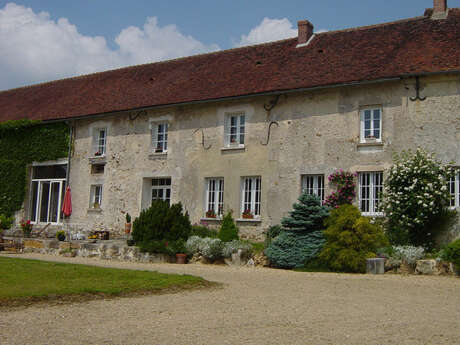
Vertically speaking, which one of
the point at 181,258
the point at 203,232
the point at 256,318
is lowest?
the point at 256,318

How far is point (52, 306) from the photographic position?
668 centimetres

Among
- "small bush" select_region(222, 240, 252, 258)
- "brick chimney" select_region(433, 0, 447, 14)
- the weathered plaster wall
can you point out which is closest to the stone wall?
the weathered plaster wall

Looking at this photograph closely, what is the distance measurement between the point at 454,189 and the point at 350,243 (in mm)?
3576

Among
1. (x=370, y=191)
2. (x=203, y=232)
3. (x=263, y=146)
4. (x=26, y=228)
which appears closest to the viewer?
(x=370, y=191)

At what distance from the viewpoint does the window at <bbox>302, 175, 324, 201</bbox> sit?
15414mm

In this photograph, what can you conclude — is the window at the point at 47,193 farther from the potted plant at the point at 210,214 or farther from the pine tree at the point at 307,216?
the pine tree at the point at 307,216

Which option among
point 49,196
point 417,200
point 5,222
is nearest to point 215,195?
point 417,200

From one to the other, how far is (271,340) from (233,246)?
8679 mm

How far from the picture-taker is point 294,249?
12.8 m

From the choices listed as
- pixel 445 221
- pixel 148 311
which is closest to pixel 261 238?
pixel 445 221

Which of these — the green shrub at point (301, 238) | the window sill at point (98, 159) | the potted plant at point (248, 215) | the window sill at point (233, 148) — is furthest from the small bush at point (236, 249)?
the window sill at point (98, 159)

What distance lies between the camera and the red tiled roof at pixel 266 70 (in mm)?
14609

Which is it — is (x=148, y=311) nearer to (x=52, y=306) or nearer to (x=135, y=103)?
(x=52, y=306)

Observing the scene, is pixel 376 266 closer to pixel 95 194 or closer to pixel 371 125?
pixel 371 125
